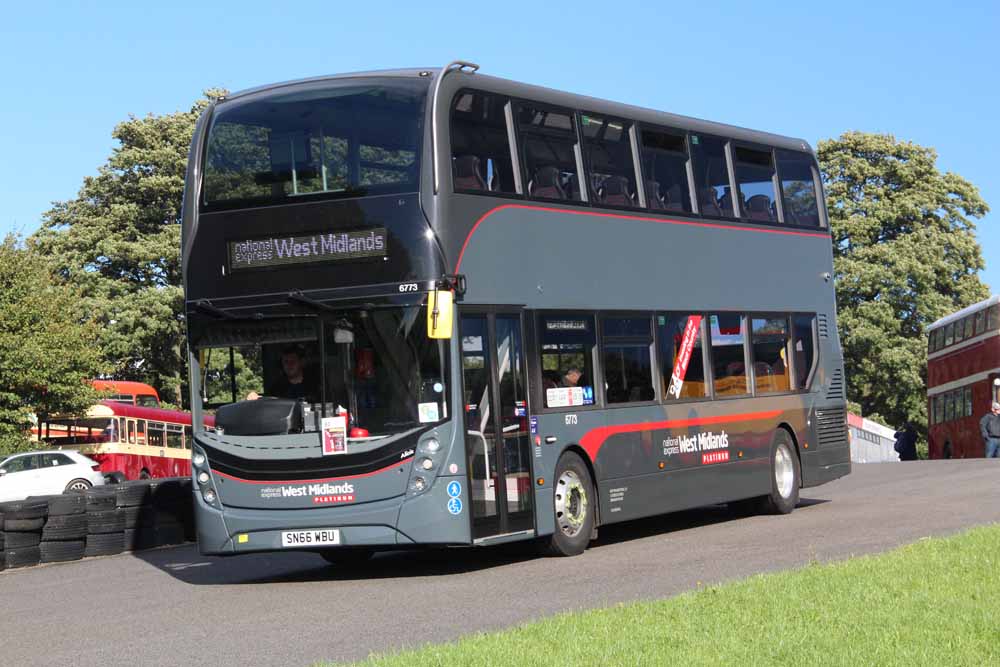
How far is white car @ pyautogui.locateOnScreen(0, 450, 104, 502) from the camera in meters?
36.5

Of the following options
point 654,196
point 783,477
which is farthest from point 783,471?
point 654,196

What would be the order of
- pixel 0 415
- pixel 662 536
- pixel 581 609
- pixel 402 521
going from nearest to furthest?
1. pixel 581 609
2. pixel 402 521
3. pixel 662 536
4. pixel 0 415

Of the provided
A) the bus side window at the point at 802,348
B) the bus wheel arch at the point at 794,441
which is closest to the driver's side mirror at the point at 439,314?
the bus wheel arch at the point at 794,441

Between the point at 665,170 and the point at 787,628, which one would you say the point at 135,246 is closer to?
the point at 665,170

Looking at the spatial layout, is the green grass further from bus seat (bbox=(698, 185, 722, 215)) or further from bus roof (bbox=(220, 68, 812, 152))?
bus seat (bbox=(698, 185, 722, 215))

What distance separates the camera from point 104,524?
20391mm

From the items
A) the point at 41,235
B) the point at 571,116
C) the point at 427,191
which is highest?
the point at 41,235

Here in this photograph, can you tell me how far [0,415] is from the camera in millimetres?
40875

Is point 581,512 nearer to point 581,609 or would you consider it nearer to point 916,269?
point 581,609

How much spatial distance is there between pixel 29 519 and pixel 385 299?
7434 mm

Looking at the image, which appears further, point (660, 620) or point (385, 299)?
point (385, 299)

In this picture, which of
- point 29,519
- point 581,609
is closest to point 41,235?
point 29,519

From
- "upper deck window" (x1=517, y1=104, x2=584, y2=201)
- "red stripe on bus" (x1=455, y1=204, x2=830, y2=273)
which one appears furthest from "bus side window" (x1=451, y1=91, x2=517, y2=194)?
"upper deck window" (x1=517, y1=104, x2=584, y2=201)

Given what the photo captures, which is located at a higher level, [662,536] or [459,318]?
[459,318]
